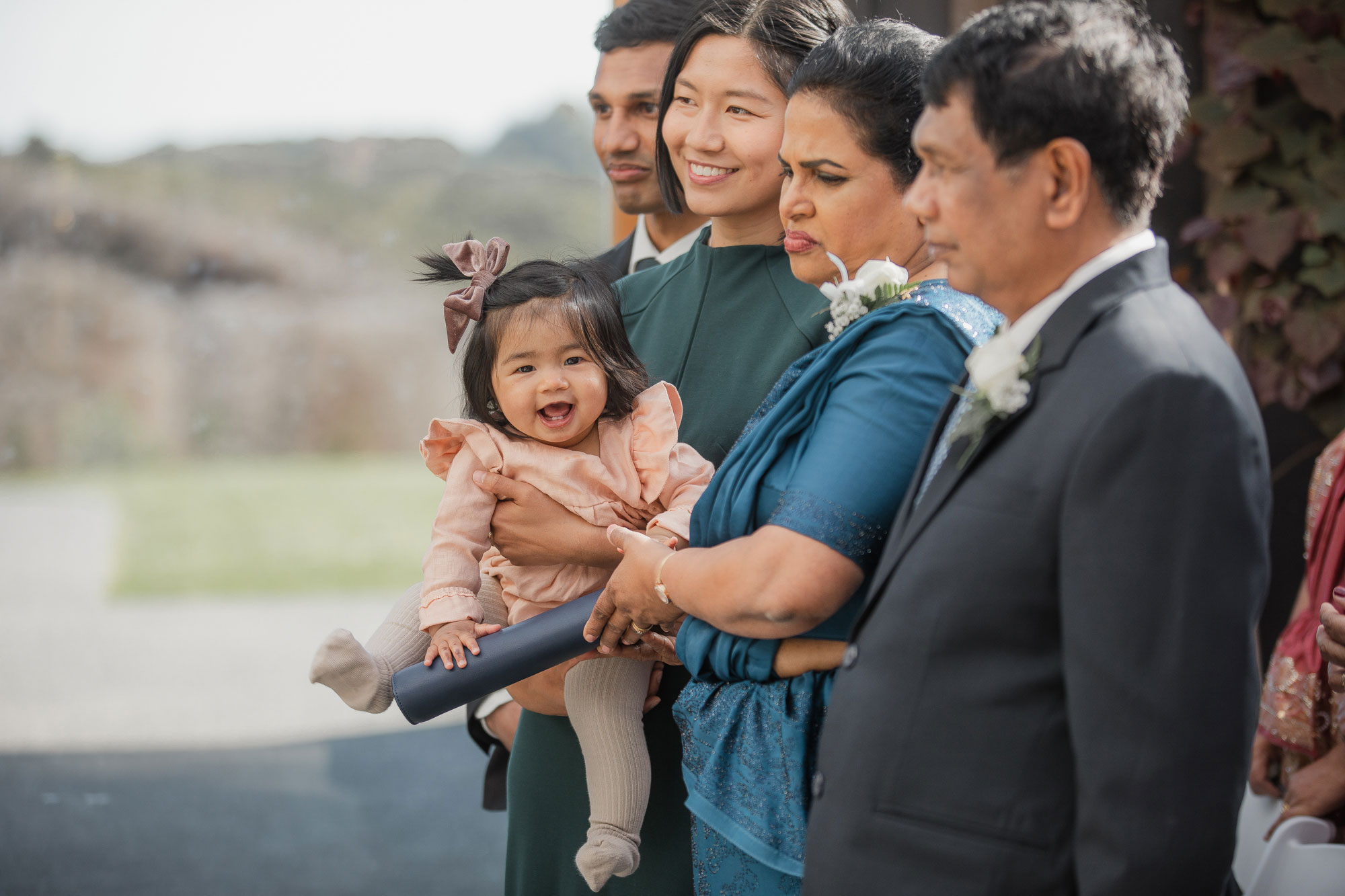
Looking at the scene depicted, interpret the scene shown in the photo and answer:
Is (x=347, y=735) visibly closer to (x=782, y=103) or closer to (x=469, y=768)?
(x=469, y=768)

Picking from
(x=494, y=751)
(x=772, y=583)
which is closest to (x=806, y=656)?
(x=772, y=583)

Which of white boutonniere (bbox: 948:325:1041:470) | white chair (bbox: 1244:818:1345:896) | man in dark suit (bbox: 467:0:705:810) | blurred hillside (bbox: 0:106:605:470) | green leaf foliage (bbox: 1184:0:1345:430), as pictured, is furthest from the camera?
blurred hillside (bbox: 0:106:605:470)

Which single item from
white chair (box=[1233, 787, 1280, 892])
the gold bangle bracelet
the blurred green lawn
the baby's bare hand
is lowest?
the blurred green lawn

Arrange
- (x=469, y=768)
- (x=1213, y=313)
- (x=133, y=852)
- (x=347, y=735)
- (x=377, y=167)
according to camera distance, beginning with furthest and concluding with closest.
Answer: (x=377, y=167) < (x=347, y=735) < (x=469, y=768) < (x=133, y=852) < (x=1213, y=313)

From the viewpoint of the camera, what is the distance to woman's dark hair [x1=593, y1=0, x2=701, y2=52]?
257cm

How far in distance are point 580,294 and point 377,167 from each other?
21.9 feet

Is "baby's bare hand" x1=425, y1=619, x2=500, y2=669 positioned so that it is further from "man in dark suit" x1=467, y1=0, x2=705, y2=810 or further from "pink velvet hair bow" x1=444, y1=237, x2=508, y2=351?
"man in dark suit" x1=467, y1=0, x2=705, y2=810

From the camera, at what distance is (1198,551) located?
3.24 feet

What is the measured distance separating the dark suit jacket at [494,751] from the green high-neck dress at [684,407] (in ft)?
1.22

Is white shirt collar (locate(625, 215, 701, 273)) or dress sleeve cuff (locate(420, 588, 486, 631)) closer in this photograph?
dress sleeve cuff (locate(420, 588, 486, 631))

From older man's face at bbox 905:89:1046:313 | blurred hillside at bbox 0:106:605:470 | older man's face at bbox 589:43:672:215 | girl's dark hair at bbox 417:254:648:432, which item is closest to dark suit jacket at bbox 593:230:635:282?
older man's face at bbox 589:43:672:215

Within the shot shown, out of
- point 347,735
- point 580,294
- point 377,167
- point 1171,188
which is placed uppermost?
point 377,167

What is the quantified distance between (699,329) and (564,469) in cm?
34

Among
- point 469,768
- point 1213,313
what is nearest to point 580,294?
point 1213,313
